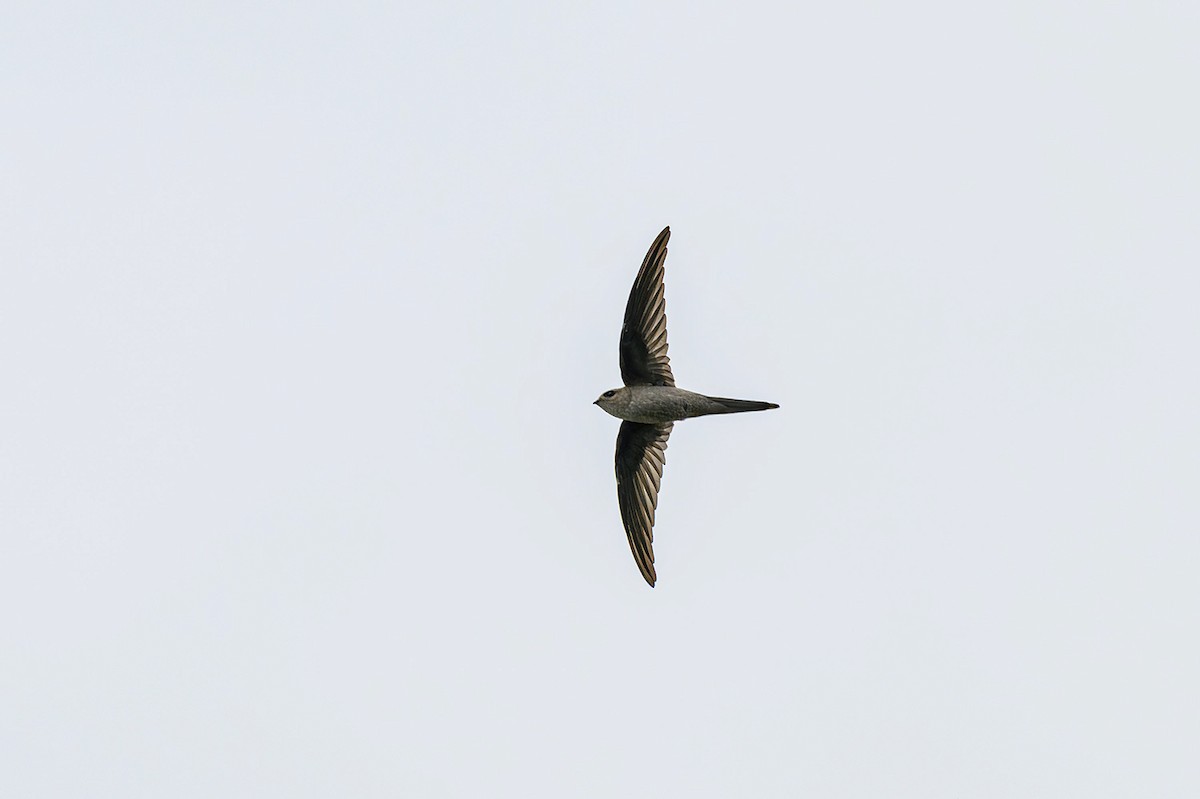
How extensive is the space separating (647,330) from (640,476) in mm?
2227

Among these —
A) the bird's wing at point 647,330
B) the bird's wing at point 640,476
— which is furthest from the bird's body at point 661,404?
the bird's wing at point 640,476

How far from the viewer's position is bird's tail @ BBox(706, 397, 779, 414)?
21328 mm

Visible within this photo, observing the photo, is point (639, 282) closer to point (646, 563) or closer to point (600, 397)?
point (600, 397)

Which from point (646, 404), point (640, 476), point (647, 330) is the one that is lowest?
point (640, 476)

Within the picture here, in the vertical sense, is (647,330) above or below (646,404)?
above

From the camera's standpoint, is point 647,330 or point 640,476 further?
point 640,476

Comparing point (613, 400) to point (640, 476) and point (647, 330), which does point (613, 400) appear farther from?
point (640, 476)

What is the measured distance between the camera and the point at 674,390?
2214 cm

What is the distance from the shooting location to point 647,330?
22.3 m

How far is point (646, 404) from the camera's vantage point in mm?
22203

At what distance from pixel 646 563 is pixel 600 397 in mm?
2405

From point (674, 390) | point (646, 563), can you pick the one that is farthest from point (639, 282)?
point (646, 563)

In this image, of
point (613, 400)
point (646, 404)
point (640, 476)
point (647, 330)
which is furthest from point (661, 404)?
point (640, 476)

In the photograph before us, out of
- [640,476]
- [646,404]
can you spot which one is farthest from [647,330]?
[640,476]
